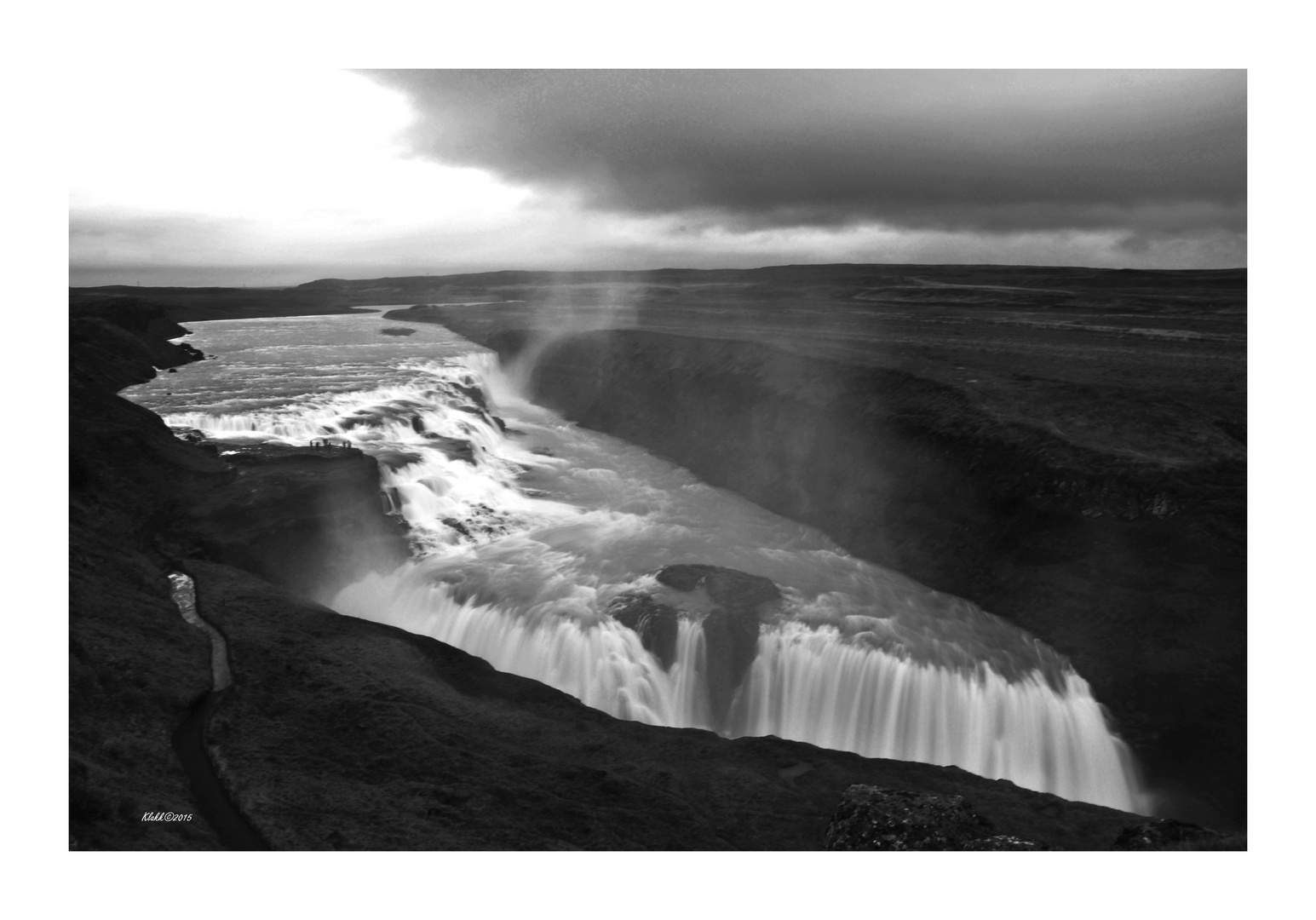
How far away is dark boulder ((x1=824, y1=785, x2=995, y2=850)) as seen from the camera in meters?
8.36

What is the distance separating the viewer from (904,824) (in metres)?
8.46

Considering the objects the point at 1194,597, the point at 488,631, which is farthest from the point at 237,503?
the point at 1194,597

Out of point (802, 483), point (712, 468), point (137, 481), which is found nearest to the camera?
point (137, 481)

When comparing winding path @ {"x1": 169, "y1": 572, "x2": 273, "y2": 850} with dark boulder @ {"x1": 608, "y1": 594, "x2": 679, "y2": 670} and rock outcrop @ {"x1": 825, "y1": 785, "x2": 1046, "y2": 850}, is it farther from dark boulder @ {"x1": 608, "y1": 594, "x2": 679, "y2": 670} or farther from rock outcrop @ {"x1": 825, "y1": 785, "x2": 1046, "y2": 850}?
dark boulder @ {"x1": 608, "y1": 594, "x2": 679, "y2": 670}

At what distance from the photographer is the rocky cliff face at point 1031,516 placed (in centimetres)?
1241

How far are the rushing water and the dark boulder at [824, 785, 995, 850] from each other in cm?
418

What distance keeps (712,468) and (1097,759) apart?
13959 mm

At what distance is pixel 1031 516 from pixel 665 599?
7.59 metres

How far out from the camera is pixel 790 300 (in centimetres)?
4116

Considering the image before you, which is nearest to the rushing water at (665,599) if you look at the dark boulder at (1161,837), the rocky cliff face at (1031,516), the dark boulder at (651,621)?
the dark boulder at (651,621)

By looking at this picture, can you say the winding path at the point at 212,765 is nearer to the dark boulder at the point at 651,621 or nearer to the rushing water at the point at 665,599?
the rushing water at the point at 665,599

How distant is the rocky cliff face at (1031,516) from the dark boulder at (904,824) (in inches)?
171

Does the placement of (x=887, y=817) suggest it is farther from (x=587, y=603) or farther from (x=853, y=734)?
(x=587, y=603)

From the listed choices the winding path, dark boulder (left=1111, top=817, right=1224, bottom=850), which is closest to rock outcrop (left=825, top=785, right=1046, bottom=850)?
dark boulder (left=1111, top=817, right=1224, bottom=850)
